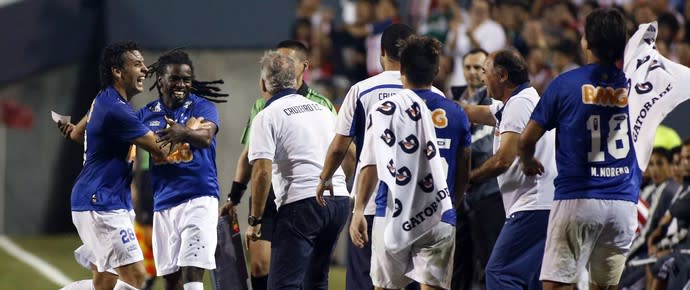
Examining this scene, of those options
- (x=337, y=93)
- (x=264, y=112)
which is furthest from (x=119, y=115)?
(x=337, y=93)

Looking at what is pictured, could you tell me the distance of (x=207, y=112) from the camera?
9.66 meters

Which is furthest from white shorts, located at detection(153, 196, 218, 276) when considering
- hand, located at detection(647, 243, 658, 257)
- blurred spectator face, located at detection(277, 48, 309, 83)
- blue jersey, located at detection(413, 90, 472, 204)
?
hand, located at detection(647, 243, 658, 257)

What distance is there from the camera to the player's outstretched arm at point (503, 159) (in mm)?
9016

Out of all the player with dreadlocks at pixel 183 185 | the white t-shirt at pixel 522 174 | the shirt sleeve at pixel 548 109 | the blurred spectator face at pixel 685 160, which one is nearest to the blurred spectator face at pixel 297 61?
the player with dreadlocks at pixel 183 185

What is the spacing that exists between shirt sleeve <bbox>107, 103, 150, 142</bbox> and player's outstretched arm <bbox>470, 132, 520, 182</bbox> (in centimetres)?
219

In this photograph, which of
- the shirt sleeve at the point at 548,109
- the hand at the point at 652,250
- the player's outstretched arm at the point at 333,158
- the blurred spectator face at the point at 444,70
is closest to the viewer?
the shirt sleeve at the point at 548,109

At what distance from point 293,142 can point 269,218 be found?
3.26 feet

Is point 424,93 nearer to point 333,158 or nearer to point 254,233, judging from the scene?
point 333,158

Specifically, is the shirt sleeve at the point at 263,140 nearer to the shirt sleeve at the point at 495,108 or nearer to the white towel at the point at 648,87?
the shirt sleeve at the point at 495,108

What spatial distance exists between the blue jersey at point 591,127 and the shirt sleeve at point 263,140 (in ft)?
6.44

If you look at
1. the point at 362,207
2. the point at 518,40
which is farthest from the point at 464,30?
the point at 362,207

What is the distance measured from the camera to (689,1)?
1537 centimetres

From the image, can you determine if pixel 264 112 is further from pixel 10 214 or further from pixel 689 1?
pixel 10 214

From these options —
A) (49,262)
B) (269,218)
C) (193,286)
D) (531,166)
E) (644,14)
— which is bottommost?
(49,262)
